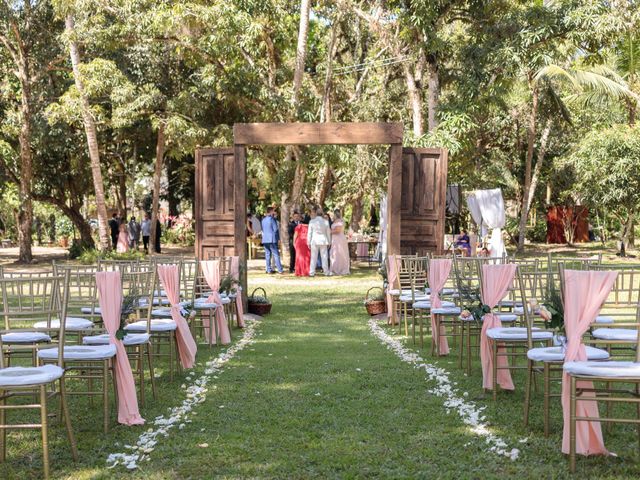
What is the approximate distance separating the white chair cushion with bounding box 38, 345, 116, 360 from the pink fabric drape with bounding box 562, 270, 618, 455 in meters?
2.78

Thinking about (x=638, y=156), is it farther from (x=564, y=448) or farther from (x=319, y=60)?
(x=564, y=448)

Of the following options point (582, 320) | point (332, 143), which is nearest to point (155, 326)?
point (582, 320)

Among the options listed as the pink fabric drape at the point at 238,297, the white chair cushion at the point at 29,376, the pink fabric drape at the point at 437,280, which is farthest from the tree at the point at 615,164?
the white chair cushion at the point at 29,376

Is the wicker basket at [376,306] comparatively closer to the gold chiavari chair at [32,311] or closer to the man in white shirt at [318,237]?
the gold chiavari chair at [32,311]

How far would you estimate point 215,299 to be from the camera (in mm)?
10516

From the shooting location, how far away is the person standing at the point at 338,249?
2129 centimetres

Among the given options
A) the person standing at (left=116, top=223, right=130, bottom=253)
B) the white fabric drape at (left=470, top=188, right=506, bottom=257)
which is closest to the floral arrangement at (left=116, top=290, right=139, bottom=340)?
the white fabric drape at (left=470, top=188, right=506, bottom=257)

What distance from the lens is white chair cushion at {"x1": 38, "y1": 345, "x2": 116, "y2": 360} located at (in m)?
5.62

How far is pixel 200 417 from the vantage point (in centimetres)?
631

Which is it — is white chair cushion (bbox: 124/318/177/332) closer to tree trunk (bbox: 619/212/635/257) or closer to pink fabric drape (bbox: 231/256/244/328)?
pink fabric drape (bbox: 231/256/244/328)

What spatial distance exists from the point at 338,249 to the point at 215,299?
1097cm

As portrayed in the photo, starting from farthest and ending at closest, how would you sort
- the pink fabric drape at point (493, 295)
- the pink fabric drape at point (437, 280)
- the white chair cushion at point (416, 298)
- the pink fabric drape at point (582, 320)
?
the white chair cushion at point (416, 298) → the pink fabric drape at point (437, 280) → the pink fabric drape at point (493, 295) → the pink fabric drape at point (582, 320)

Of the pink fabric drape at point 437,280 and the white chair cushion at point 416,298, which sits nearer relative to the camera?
the pink fabric drape at point 437,280

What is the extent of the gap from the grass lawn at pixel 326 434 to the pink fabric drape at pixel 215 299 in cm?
157
